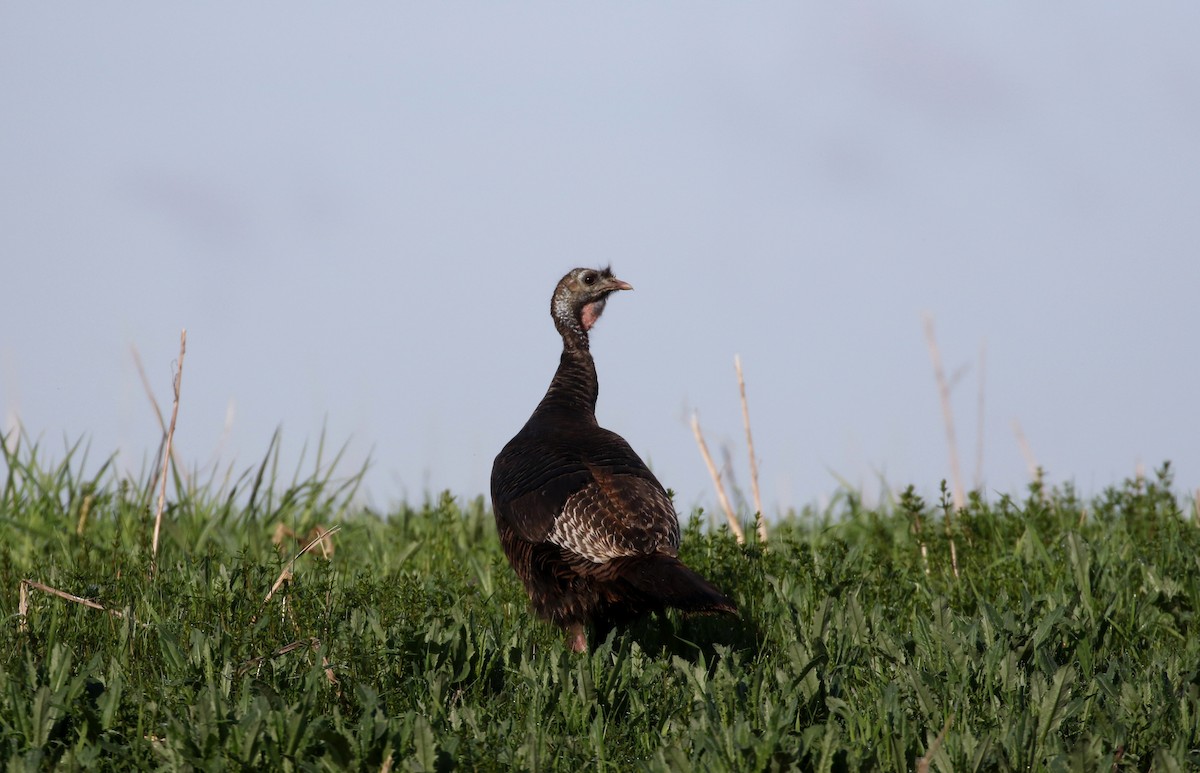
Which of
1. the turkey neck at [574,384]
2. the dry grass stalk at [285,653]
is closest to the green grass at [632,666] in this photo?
the dry grass stalk at [285,653]

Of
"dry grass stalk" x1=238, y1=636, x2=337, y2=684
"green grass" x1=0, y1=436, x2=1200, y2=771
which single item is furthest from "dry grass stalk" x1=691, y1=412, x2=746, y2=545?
"dry grass stalk" x1=238, y1=636, x2=337, y2=684

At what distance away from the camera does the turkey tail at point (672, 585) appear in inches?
191

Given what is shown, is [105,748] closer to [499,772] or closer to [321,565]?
[499,772]

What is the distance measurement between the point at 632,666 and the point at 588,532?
38.0 inches

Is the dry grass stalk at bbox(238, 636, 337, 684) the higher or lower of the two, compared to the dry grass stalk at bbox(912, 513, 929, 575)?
lower

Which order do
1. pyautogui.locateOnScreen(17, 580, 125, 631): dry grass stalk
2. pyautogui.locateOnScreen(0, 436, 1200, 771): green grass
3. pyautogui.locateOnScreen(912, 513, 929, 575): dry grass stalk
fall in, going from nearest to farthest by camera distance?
pyautogui.locateOnScreen(0, 436, 1200, 771): green grass < pyautogui.locateOnScreen(17, 580, 125, 631): dry grass stalk < pyautogui.locateOnScreen(912, 513, 929, 575): dry grass stalk

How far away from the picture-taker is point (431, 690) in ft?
14.0

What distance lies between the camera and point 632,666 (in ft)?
15.2

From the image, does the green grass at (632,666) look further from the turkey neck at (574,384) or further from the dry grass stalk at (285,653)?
the turkey neck at (574,384)

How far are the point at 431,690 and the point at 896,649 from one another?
5.91 feet

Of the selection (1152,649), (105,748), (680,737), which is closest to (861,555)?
(1152,649)

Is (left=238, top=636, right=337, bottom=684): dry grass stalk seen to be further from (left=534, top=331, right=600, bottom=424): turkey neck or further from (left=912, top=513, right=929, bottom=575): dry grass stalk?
(left=912, top=513, right=929, bottom=575): dry grass stalk

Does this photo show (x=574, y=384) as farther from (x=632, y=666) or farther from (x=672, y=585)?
(x=632, y=666)

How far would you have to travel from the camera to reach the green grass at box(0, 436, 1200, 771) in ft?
12.3
